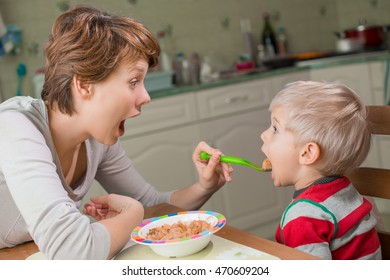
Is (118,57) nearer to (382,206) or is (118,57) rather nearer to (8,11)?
(382,206)

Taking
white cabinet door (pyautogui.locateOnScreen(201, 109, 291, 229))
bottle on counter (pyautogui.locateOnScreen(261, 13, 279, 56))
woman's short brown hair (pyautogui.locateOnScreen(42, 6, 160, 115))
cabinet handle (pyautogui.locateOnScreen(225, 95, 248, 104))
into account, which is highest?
woman's short brown hair (pyautogui.locateOnScreen(42, 6, 160, 115))

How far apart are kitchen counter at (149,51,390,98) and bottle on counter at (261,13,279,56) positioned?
38 cm

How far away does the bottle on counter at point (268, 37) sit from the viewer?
151 inches

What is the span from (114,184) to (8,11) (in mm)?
1864

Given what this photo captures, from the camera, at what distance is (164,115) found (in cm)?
298

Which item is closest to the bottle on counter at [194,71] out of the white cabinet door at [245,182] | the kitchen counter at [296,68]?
the kitchen counter at [296,68]

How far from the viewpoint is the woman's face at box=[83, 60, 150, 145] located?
4.12 ft

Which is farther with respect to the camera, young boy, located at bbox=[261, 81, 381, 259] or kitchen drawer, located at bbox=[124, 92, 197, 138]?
kitchen drawer, located at bbox=[124, 92, 197, 138]

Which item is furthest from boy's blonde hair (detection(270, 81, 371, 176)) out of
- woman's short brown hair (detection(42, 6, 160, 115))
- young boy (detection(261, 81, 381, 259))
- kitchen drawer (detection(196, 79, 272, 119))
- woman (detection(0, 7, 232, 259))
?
kitchen drawer (detection(196, 79, 272, 119))

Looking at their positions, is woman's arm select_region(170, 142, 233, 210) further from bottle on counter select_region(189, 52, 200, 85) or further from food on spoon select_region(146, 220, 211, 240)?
bottle on counter select_region(189, 52, 200, 85)

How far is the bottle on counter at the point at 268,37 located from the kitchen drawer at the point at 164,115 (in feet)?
3.23

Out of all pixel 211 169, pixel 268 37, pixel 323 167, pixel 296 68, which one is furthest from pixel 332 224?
pixel 268 37

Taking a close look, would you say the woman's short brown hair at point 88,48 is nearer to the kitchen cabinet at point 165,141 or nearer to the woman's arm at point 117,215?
the woman's arm at point 117,215
